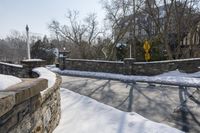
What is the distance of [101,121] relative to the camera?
20.0 feet

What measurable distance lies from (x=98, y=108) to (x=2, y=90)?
195 inches

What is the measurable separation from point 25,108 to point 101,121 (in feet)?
10.2

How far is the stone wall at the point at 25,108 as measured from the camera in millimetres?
2598

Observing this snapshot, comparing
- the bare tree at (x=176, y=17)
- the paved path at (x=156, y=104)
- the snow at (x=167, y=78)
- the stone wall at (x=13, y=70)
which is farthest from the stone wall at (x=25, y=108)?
the bare tree at (x=176, y=17)

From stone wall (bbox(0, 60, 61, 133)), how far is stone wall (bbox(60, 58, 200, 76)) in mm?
11696

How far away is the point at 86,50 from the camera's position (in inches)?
1289

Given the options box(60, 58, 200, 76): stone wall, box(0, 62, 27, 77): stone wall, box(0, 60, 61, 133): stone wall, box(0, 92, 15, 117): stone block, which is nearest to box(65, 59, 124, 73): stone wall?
box(60, 58, 200, 76): stone wall

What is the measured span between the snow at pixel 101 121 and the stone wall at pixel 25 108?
1049mm

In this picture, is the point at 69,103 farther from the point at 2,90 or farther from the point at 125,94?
the point at 2,90

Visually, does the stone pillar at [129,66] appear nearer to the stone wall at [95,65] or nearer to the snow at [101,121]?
the stone wall at [95,65]

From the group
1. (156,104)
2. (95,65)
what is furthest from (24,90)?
(95,65)

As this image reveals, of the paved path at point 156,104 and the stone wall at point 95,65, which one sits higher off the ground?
the stone wall at point 95,65

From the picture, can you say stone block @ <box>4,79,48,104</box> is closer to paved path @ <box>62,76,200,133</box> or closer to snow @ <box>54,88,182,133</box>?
snow @ <box>54,88,182,133</box>

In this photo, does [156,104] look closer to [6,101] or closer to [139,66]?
[6,101]
